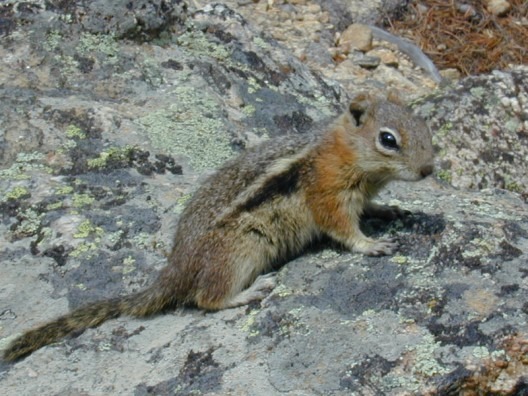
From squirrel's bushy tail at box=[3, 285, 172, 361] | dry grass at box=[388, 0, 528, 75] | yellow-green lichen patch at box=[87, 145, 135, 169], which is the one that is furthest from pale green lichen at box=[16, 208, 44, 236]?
dry grass at box=[388, 0, 528, 75]

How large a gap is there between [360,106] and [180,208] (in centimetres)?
113

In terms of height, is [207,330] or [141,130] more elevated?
[141,130]

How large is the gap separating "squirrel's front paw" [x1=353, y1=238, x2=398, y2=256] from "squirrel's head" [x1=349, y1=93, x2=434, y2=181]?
0.33 m

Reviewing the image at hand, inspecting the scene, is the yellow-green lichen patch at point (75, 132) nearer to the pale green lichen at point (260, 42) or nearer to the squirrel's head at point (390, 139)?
the pale green lichen at point (260, 42)

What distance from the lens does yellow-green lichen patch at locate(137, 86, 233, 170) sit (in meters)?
5.39

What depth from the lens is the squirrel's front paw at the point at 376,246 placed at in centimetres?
414

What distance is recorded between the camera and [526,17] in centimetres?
943

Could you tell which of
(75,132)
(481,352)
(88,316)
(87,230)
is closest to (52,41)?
(75,132)

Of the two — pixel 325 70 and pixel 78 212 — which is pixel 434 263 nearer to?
pixel 78 212

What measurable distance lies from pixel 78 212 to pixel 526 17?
6.31 m

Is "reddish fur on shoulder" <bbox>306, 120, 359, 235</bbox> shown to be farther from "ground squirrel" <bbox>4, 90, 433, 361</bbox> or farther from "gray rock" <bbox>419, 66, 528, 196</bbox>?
"gray rock" <bbox>419, 66, 528, 196</bbox>

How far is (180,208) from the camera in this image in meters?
4.86

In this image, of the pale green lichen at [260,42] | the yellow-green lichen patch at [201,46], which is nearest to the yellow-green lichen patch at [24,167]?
the yellow-green lichen patch at [201,46]

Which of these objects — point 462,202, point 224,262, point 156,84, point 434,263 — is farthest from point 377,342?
point 156,84
